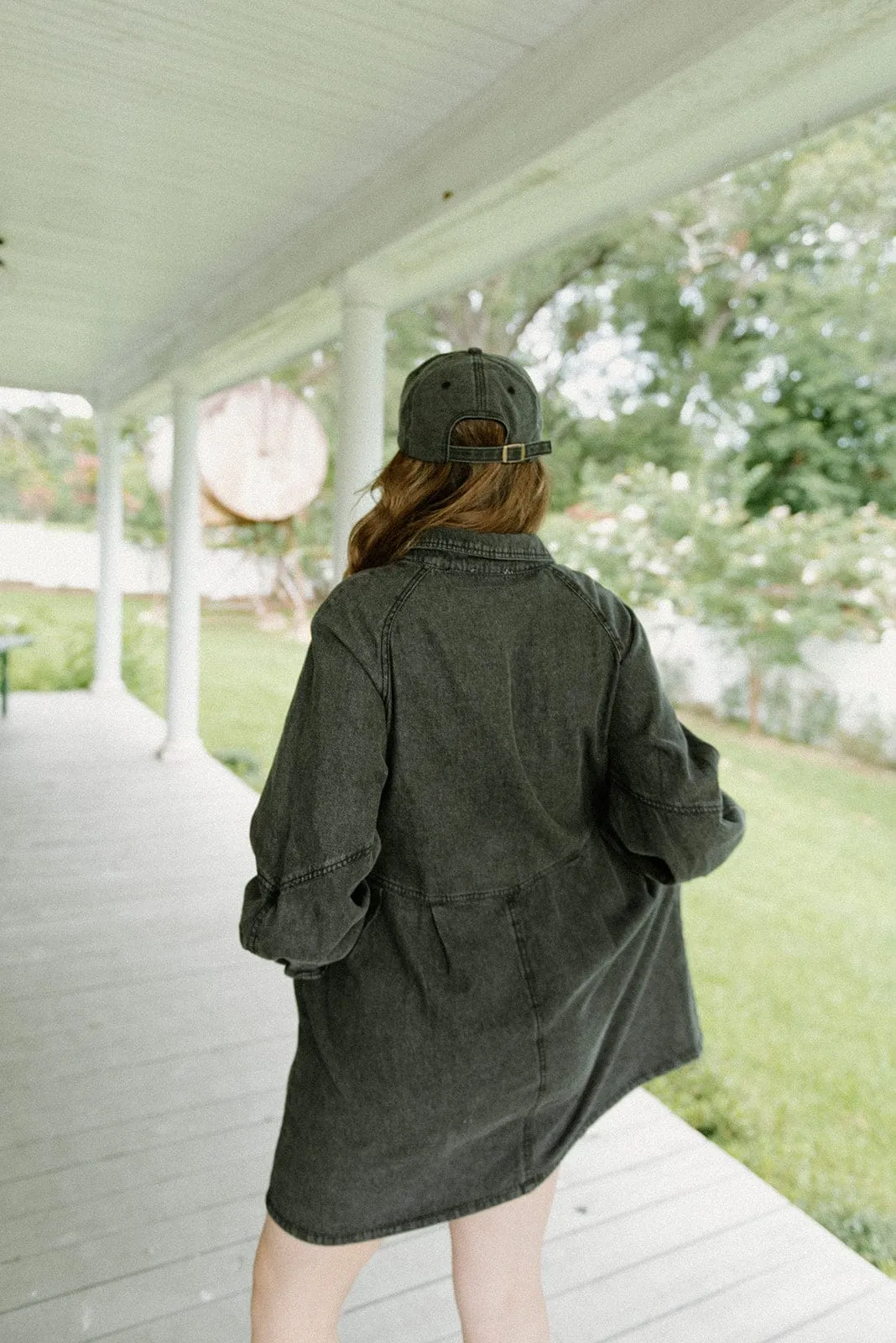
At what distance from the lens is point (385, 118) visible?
9.00ft

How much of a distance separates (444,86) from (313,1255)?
251cm

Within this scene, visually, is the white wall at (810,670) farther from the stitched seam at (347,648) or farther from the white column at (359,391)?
the stitched seam at (347,648)

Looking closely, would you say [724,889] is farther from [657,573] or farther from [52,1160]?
[52,1160]

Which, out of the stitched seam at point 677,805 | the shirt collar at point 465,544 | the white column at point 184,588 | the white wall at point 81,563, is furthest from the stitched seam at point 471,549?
the white wall at point 81,563

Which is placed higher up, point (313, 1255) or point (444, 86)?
point (444, 86)

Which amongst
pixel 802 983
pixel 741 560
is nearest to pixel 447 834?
pixel 802 983

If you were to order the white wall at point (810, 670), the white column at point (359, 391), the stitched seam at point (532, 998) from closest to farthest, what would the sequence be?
1. the stitched seam at point (532, 998)
2. the white column at point (359, 391)
3. the white wall at point (810, 670)

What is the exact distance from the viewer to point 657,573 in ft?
24.1

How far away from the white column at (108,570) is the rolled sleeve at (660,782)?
806 centimetres

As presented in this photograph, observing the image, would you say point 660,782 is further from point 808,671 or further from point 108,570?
point 108,570

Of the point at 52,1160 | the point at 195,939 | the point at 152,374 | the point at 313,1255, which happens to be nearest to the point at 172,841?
the point at 195,939

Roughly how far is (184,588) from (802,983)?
14.3ft

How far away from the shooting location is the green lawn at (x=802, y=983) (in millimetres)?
4098

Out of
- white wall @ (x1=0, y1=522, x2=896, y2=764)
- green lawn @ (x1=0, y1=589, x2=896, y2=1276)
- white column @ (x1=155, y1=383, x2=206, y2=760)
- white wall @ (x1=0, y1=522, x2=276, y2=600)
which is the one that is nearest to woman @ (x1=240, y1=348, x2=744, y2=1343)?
green lawn @ (x1=0, y1=589, x2=896, y2=1276)
